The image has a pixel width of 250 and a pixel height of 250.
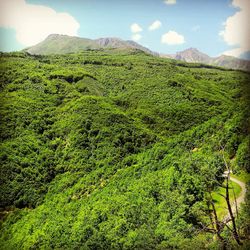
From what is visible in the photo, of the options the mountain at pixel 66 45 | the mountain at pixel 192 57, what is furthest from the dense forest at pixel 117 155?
the mountain at pixel 192 57

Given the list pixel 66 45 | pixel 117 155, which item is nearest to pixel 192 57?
pixel 66 45

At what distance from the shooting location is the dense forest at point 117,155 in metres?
14.4

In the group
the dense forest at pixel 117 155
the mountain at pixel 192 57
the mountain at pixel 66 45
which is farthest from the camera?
the mountain at pixel 192 57

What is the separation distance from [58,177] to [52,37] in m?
135

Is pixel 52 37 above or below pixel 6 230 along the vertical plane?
above

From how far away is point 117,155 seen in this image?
98.3 feet

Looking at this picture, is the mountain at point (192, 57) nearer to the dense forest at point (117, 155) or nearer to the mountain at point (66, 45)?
the mountain at point (66, 45)

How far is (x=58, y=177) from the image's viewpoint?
29.2 metres

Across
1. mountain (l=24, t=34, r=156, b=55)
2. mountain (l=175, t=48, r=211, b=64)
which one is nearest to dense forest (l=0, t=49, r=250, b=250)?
mountain (l=24, t=34, r=156, b=55)

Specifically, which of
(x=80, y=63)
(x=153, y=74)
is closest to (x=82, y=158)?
(x=153, y=74)

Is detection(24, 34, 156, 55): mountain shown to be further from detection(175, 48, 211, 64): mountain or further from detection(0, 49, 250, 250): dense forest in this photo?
detection(0, 49, 250, 250): dense forest

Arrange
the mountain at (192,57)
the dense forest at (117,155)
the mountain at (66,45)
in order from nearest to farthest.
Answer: the dense forest at (117,155) < the mountain at (66,45) < the mountain at (192,57)

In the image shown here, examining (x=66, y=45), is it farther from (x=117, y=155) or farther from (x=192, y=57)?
(x=117, y=155)

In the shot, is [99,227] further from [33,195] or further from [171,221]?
[33,195]
